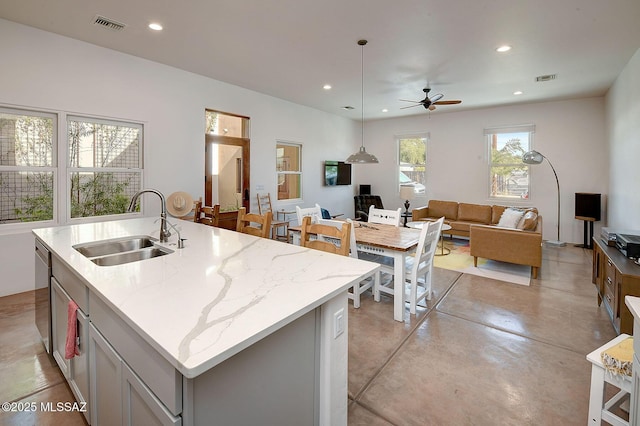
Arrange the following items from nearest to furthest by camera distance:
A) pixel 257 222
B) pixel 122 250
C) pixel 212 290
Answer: pixel 212 290 < pixel 122 250 < pixel 257 222

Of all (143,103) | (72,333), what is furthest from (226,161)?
(72,333)

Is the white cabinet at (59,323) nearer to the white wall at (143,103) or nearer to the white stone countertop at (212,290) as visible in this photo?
the white stone countertop at (212,290)

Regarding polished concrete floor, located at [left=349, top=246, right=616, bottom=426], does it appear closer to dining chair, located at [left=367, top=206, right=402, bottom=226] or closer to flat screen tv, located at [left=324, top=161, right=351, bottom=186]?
dining chair, located at [left=367, top=206, right=402, bottom=226]

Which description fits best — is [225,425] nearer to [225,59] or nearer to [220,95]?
[225,59]

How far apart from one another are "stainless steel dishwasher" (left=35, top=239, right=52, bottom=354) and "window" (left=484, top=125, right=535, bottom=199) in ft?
24.9

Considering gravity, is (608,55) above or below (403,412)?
above

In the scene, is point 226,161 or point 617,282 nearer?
point 617,282

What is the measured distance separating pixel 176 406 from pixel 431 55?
447 centimetres

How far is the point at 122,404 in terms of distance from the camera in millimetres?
1171

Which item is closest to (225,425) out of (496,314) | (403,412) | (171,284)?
(171,284)

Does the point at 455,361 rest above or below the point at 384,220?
below

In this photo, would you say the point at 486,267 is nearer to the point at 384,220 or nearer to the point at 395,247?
the point at 384,220

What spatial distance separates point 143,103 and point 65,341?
11.3ft

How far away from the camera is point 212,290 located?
128cm
